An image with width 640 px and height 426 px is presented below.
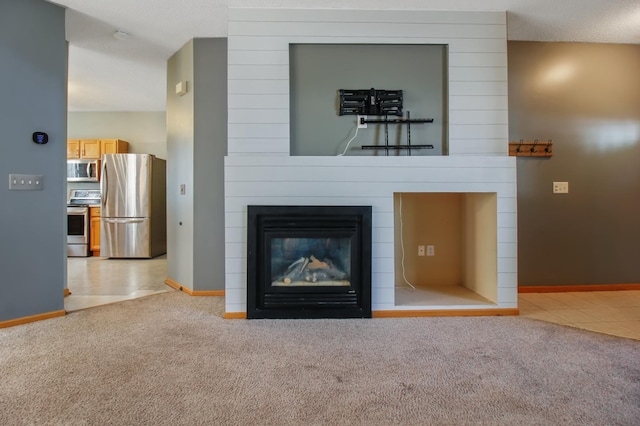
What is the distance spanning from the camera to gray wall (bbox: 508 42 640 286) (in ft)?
11.7

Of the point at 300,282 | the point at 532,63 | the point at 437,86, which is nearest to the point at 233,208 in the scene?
the point at 300,282

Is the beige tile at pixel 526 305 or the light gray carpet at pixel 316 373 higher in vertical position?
the beige tile at pixel 526 305

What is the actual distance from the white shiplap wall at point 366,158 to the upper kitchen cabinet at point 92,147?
4.44 m

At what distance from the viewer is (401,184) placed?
2844mm

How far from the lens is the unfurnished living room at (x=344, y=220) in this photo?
5.76 feet

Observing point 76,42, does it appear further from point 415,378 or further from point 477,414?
point 477,414

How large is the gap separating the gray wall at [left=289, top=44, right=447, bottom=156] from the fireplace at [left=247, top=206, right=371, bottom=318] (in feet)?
2.12

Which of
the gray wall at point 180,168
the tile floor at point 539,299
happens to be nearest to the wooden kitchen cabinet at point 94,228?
the tile floor at point 539,299

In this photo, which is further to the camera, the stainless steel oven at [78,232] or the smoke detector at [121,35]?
the stainless steel oven at [78,232]

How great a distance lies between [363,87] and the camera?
308 centimetres

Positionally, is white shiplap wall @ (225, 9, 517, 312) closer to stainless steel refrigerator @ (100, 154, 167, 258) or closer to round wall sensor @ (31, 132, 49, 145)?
round wall sensor @ (31, 132, 49, 145)

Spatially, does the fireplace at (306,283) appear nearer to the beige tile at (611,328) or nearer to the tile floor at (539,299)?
the tile floor at (539,299)

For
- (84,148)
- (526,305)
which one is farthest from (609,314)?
(84,148)

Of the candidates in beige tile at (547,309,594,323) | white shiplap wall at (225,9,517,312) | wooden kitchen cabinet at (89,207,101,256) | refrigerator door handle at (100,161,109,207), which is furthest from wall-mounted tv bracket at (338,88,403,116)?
wooden kitchen cabinet at (89,207,101,256)
